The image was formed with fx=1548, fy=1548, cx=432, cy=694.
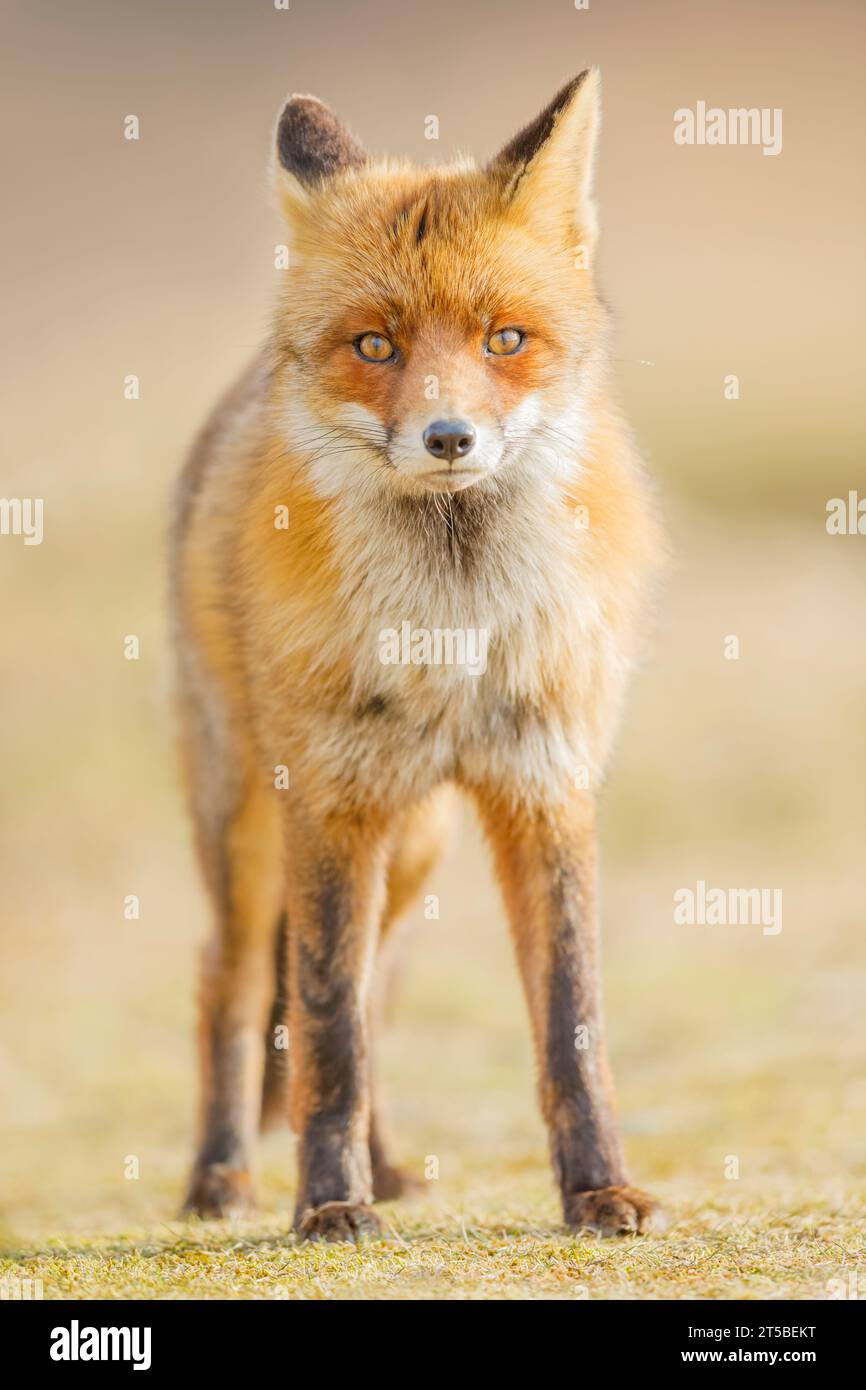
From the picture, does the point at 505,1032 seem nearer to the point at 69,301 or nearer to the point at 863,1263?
the point at 863,1263

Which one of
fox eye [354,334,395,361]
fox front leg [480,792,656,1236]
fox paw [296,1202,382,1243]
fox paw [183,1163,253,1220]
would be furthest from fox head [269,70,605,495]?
fox paw [183,1163,253,1220]

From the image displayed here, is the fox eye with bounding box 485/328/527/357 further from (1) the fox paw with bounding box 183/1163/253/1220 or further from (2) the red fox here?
(1) the fox paw with bounding box 183/1163/253/1220

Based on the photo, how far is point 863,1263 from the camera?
4551 millimetres

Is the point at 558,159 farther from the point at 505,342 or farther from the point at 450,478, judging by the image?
the point at 450,478

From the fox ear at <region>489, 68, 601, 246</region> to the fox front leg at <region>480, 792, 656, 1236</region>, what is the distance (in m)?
1.98

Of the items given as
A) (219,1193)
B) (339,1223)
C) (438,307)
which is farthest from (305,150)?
(219,1193)

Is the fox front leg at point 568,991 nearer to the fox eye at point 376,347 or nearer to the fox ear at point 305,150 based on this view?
the fox eye at point 376,347

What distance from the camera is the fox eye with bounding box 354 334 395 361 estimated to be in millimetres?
4848

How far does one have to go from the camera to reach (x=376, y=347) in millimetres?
4863

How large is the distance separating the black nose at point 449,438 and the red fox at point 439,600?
322 millimetres

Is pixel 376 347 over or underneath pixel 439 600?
over

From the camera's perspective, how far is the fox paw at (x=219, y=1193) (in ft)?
21.6

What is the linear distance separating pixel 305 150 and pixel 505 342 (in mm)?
1127
